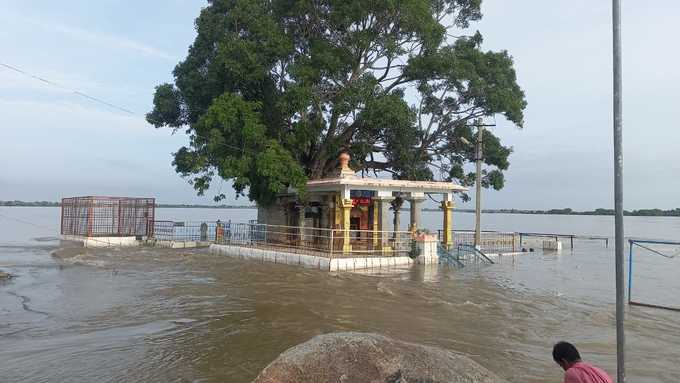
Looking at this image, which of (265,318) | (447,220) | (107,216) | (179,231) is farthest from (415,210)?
(107,216)

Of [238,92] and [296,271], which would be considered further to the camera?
[238,92]

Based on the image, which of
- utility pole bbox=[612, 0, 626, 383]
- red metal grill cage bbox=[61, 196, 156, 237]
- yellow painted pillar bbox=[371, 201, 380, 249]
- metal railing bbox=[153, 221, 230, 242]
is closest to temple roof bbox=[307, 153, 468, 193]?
yellow painted pillar bbox=[371, 201, 380, 249]

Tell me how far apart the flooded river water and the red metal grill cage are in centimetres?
679

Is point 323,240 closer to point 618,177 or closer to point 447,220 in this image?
point 447,220

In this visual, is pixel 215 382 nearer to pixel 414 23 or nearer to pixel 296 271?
pixel 296 271

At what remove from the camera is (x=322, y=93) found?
20953 mm

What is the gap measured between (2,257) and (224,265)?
10294mm

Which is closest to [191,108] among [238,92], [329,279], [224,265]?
[238,92]

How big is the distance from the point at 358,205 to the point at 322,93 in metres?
5.13

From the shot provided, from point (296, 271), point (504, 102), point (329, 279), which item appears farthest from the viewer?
point (504, 102)

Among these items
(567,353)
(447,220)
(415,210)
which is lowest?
(567,353)

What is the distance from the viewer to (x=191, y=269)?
17.5 metres

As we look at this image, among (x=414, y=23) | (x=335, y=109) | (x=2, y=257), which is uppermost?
(x=414, y=23)

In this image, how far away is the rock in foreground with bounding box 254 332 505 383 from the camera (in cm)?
363
